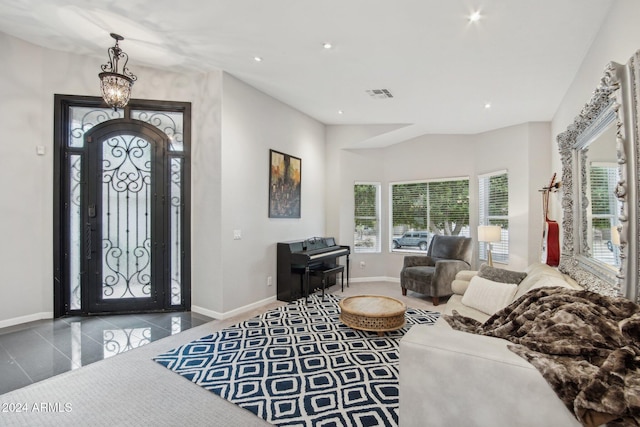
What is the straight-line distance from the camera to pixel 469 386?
1257 mm

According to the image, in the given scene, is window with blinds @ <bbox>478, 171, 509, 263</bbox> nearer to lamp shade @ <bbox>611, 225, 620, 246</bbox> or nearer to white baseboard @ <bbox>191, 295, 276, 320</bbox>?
lamp shade @ <bbox>611, 225, 620, 246</bbox>

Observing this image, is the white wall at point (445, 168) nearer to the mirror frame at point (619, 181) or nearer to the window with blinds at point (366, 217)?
the window with blinds at point (366, 217)

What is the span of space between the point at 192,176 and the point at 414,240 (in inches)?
163

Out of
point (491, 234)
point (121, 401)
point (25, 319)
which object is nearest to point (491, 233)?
point (491, 234)

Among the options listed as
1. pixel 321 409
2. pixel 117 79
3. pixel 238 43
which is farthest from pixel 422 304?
pixel 117 79

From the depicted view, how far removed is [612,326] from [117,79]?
4137 mm

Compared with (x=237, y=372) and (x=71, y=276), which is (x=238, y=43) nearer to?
(x=237, y=372)

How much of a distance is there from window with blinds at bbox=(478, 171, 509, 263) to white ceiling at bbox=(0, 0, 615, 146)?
3.96 feet

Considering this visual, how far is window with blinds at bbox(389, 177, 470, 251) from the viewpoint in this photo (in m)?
5.42

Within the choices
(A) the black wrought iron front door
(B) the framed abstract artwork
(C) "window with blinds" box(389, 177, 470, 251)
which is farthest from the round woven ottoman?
(C) "window with blinds" box(389, 177, 470, 251)

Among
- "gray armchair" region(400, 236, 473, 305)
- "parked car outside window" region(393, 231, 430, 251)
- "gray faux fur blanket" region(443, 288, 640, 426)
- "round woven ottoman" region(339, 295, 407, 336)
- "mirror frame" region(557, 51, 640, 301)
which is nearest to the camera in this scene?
"gray faux fur blanket" region(443, 288, 640, 426)

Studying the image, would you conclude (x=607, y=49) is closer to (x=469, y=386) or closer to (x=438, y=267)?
(x=469, y=386)

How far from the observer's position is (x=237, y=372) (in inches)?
93.4

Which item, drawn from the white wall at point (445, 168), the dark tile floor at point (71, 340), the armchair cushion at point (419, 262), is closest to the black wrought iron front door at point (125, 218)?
the dark tile floor at point (71, 340)
